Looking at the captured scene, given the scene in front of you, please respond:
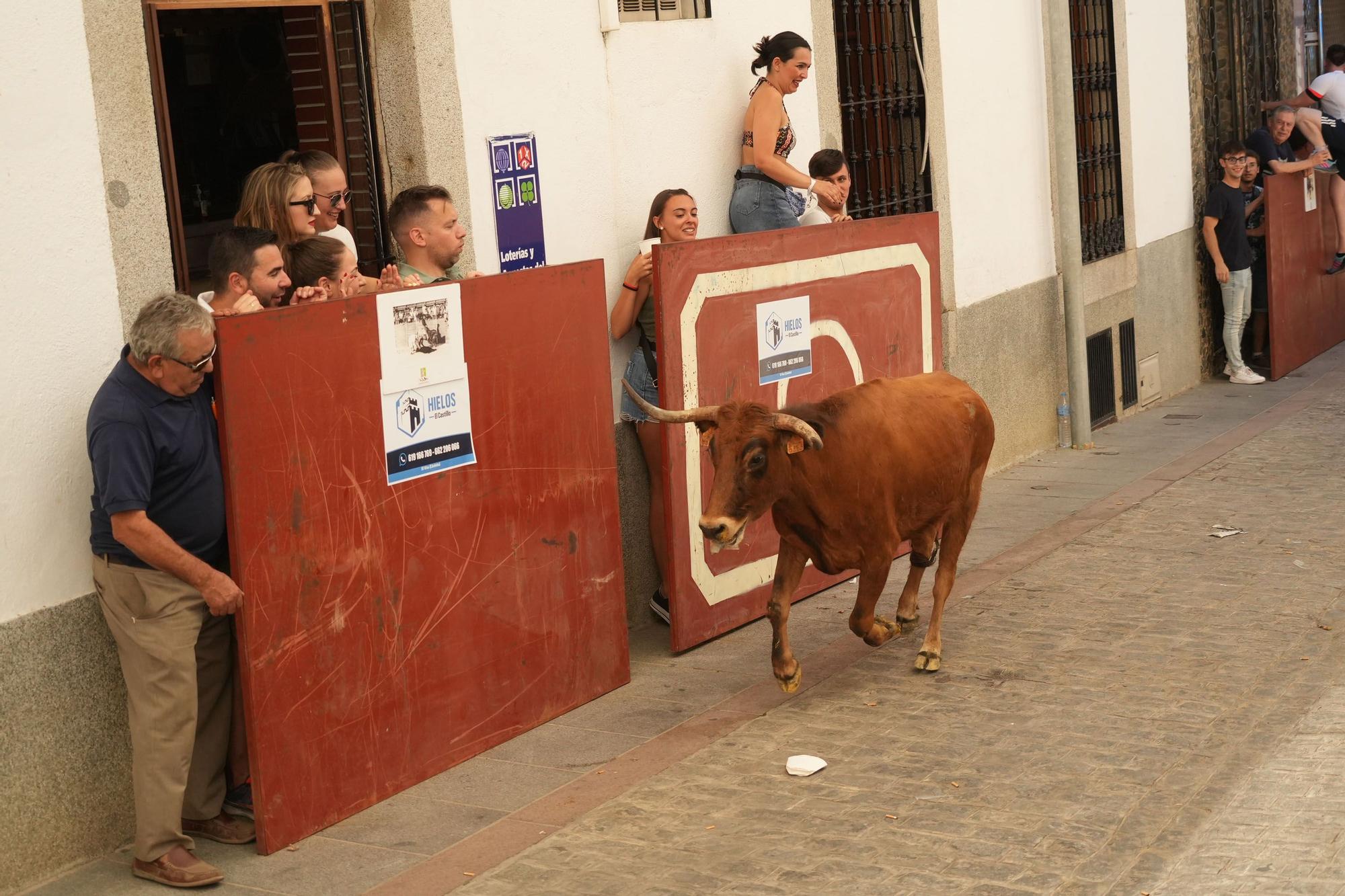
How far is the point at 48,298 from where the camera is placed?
17.9ft

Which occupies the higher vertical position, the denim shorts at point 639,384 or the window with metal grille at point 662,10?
the window with metal grille at point 662,10

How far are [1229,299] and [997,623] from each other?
8.25m

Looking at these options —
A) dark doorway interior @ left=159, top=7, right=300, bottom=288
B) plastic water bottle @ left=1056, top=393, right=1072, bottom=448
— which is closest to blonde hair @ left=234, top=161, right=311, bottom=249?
dark doorway interior @ left=159, top=7, right=300, bottom=288

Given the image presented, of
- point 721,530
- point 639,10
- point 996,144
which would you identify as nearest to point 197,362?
point 721,530

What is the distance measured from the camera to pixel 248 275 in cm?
572

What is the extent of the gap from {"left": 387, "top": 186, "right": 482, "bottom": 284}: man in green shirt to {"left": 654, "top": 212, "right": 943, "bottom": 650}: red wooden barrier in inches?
42.5

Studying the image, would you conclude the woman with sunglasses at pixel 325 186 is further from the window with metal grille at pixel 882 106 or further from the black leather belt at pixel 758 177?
the window with metal grille at pixel 882 106

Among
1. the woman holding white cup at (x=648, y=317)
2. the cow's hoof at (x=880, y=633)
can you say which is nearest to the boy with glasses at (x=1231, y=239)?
the woman holding white cup at (x=648, y=317)

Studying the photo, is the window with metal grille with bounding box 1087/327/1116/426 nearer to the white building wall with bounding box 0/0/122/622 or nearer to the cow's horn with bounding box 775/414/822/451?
the cow's horn with bounding box 775/414/822/451

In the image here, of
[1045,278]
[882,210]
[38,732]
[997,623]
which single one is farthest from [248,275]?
[1045,278]

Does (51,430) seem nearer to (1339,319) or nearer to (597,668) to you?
(597,668)

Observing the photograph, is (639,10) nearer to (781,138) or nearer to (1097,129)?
(781,138)

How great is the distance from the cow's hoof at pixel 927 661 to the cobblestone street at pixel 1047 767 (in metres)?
0.04

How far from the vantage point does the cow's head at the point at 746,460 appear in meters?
6.48
